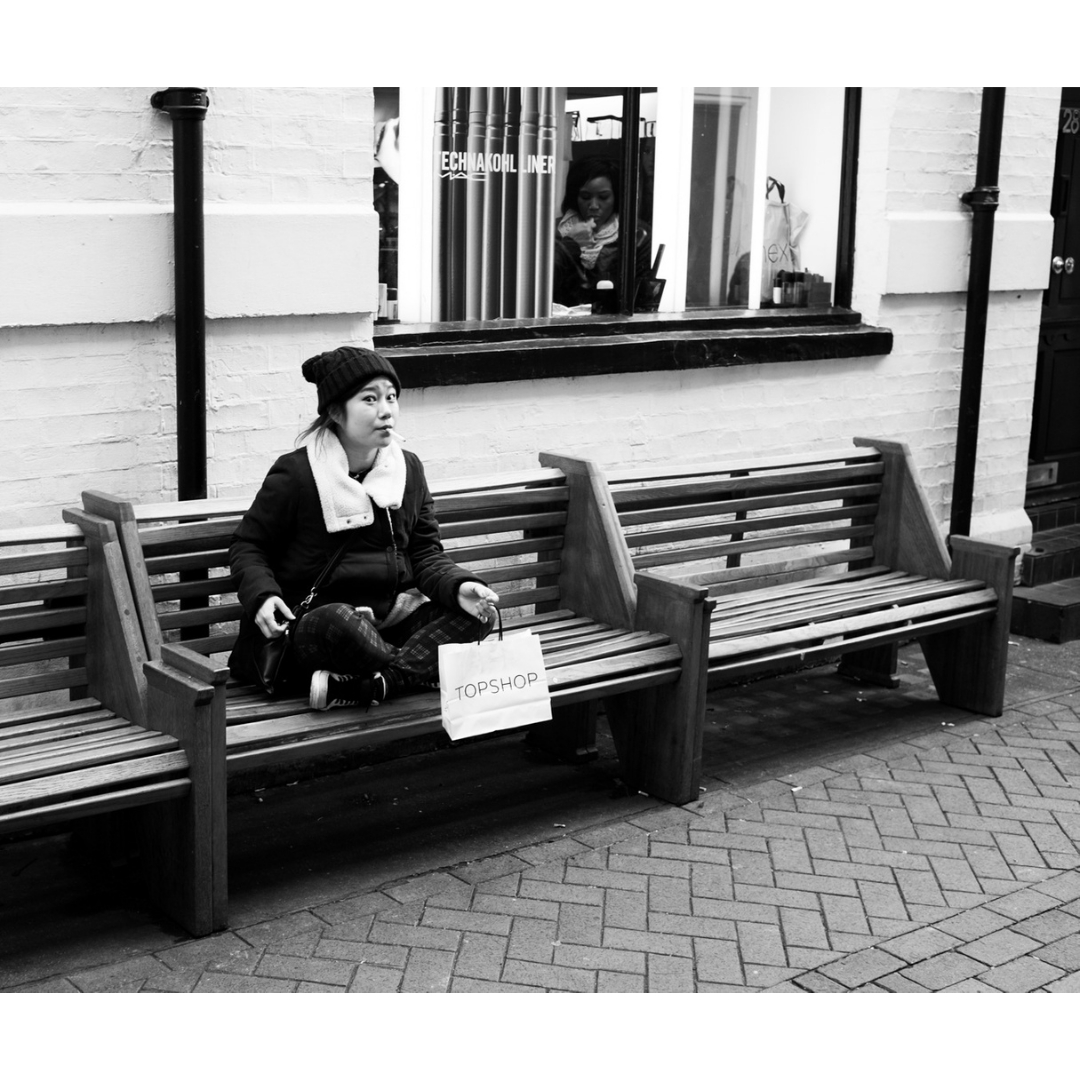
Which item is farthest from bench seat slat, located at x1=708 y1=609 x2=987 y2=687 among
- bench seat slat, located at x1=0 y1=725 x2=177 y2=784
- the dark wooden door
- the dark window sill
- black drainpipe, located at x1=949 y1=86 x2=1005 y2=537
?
the dark wooden door

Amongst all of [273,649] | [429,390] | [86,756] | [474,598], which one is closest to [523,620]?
[474,598]

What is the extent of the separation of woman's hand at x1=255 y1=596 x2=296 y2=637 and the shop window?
1978 mm

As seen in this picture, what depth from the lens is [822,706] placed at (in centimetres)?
635

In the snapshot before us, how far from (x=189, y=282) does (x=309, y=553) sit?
981 mm

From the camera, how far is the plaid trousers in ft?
14.0

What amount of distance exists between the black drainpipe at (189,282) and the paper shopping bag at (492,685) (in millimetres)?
1074

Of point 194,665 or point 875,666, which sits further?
point 875,666

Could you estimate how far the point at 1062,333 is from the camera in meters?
9.01

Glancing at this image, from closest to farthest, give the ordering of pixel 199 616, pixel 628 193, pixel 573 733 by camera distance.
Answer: pixel 199 616, pixel 573 733, pixel 628 193

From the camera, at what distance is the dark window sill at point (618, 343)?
226 inches

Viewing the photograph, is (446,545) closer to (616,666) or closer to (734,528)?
(616,666)

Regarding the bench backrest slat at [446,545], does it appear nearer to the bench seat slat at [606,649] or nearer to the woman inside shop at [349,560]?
the woman inside shop at [349,560]

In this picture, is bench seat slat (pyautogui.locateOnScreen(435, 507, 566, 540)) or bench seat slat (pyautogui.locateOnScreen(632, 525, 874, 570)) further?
bench seat slat (pyautogui.locateOnScreen(632, 525, 874, 570))

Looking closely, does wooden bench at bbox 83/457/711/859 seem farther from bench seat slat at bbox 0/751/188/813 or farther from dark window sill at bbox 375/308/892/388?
dark window sill at bbox 375/308/892/388
